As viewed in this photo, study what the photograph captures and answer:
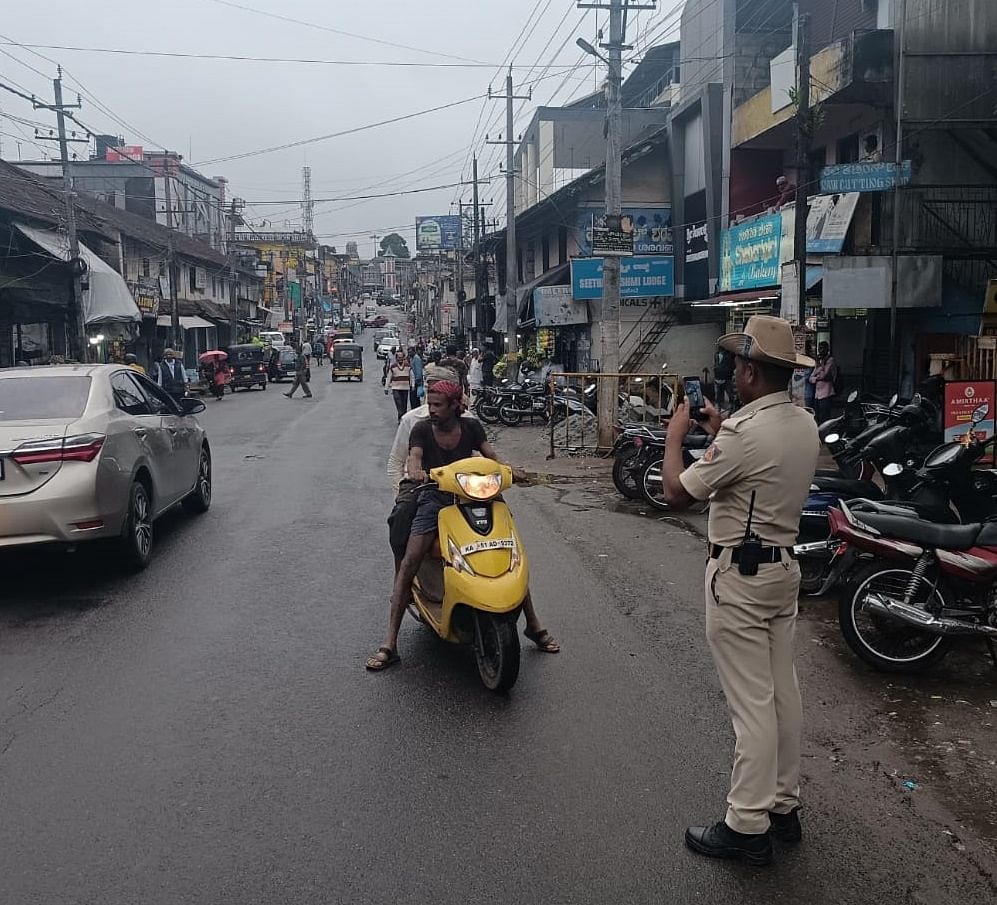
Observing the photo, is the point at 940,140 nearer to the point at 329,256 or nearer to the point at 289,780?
the point at 289,780

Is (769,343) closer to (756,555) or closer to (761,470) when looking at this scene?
(761,470)

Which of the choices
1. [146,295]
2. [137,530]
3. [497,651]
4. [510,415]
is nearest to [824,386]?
[510,415]

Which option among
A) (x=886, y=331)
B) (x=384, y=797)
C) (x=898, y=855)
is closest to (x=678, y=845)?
(x=898, y=855)

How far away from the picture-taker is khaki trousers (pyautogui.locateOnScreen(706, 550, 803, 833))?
349cm

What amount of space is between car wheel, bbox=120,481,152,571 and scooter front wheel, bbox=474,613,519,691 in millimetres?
3553

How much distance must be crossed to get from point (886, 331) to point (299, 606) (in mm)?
14613

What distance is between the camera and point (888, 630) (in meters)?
5.74

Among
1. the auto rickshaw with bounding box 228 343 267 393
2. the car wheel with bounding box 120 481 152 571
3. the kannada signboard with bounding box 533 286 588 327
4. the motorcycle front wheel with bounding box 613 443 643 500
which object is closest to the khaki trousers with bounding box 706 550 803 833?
the car wheel with bounding box 120 481 152 571

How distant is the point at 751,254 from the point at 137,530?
51.6 ft

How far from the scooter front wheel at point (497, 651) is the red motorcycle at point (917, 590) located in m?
2.09

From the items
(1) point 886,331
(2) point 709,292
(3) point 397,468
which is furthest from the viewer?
(2) point 709,292

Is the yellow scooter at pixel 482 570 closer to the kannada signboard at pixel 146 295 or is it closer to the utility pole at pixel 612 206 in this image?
the utility pole at pixel 612 206

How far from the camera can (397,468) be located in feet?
21.1

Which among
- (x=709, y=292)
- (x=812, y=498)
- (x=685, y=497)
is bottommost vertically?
(x=812, y=498)
